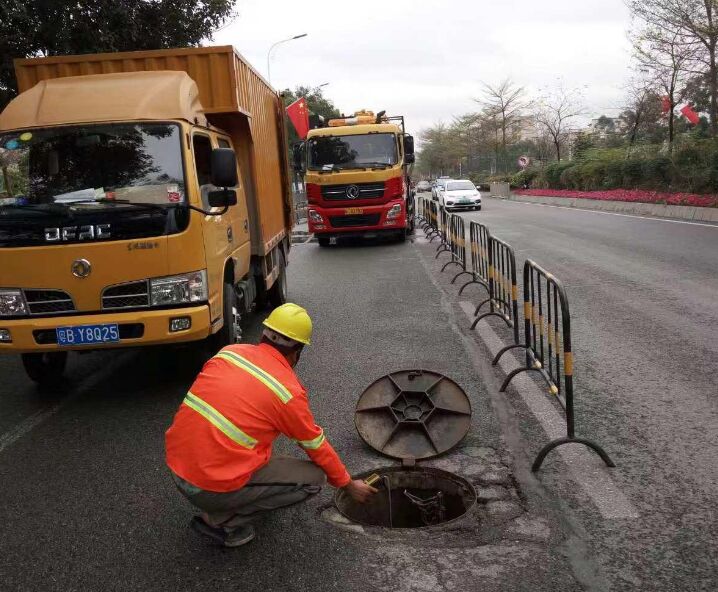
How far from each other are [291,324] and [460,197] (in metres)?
29.6

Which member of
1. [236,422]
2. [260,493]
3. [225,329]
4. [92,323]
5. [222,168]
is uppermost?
[222,168]

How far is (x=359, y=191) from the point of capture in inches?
646

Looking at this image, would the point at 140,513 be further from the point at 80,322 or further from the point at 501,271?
the point at 501,271

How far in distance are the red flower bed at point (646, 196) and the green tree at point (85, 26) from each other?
16047 mm

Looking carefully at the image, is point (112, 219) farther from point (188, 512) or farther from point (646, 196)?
point (646, 196)

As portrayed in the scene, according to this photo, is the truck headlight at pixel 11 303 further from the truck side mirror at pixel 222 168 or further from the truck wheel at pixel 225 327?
the truck side mirror at pixel 222 168

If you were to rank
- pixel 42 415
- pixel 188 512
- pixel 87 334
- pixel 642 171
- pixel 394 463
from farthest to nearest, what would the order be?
pixel 642 171 < pixel 42 415 < pixel 87 334 < pixel 394 463 < pixel 188 512

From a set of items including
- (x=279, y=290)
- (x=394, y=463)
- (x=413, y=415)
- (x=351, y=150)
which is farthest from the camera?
(x=351, y=150)

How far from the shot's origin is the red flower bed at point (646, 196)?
2103 cm

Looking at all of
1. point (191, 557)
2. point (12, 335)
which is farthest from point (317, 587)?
point (12, 335)

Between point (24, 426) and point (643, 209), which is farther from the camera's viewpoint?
point (643, 209)

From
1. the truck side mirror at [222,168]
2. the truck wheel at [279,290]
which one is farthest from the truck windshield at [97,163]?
the truck wheel at [279,290]

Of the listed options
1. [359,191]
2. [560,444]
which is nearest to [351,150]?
[359,191]

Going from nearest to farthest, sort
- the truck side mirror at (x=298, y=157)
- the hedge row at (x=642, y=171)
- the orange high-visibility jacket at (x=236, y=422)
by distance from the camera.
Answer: the orange high-visibility jacket at (x=236, y=422), the truck side mirror at (x=298, y=157), the hedge row at (x=642, y=171)
